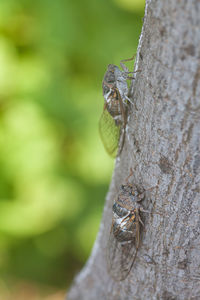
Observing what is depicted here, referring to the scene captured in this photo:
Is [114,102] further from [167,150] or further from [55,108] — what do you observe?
[55,108]

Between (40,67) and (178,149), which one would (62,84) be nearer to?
(40,67)

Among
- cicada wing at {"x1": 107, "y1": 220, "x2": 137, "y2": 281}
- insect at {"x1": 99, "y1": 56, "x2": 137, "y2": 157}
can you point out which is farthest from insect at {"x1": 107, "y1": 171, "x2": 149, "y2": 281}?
insect at {"x1": 99, "y1": 56, "x2": 137, "y2": 157}

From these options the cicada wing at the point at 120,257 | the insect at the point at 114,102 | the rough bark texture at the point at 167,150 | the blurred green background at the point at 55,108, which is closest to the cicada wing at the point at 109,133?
the insect at the point at 114,102

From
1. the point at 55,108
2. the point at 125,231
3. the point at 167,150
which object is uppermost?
the point at 167,150

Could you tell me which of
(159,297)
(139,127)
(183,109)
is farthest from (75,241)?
(183,109)

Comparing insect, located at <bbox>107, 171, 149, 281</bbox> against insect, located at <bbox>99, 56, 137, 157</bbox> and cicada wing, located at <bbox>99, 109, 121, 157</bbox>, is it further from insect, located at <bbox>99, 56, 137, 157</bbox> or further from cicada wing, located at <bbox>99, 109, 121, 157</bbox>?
cicada wing, located at <bbox>99, 109, 121, 157</bbox>

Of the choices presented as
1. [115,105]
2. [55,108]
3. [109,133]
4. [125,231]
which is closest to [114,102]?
[115,105]

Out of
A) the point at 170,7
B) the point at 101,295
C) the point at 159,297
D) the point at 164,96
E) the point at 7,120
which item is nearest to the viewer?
the point at 170,7
